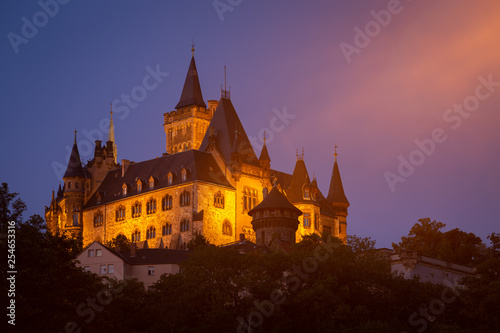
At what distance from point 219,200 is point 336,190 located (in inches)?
1172

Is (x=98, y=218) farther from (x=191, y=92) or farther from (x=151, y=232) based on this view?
(x=191, y=92)

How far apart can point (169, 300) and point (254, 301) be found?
8.03m

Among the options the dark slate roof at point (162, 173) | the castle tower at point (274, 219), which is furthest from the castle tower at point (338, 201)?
the castle tower at point (274, 219)

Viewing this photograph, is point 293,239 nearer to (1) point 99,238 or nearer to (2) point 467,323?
(1) point 99,238

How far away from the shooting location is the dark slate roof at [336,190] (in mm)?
149125

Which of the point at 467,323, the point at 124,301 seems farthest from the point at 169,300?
the point at 467,323

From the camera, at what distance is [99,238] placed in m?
137

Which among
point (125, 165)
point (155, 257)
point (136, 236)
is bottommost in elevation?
point (155, 257)

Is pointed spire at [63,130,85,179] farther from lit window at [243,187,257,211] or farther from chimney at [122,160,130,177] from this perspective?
lit window at [243,187,257,211]

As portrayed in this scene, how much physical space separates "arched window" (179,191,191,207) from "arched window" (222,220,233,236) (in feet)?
17.9

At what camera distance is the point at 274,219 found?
119 meters

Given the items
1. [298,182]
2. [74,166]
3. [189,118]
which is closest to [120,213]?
[74,166]

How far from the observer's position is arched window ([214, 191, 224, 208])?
414ft

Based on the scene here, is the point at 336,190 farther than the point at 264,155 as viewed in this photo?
Yes
